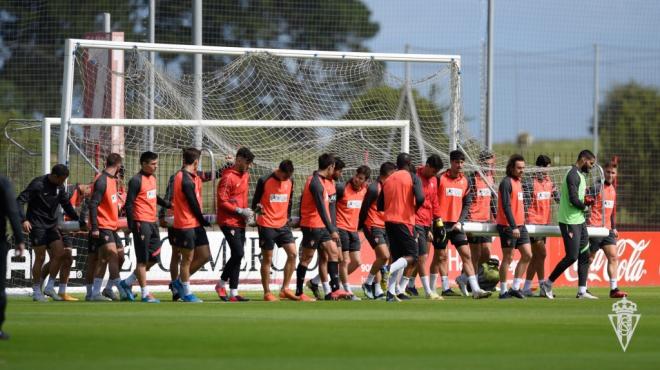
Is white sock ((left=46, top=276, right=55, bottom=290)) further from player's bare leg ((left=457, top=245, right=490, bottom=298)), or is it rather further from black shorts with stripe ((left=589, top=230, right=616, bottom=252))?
black shorts with stripe ((left=589, top=230, right=616, bottom=252))

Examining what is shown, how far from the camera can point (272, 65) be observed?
24.9 meters

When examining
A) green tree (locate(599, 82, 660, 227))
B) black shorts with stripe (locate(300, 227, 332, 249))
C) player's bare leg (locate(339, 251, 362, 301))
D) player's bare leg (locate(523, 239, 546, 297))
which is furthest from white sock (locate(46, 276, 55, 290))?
green tree (locate(599, 82, 660, 227))

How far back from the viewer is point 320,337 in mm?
13789

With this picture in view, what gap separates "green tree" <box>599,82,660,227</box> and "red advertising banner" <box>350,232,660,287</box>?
13.6ft

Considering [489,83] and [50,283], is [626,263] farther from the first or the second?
[50,283]

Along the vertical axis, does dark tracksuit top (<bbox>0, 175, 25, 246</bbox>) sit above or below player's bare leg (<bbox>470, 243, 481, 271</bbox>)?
above

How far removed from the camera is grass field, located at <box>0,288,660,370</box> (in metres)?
11.6

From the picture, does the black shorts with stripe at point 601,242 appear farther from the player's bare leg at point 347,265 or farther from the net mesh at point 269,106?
the player's bare leg at point 347,265

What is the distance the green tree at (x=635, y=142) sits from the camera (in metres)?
37.0

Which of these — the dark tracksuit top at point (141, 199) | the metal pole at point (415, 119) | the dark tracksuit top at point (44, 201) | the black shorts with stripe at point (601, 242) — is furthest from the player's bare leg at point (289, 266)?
the metal pole at point (415, 119)

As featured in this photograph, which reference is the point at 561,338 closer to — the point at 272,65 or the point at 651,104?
the point at 272,65

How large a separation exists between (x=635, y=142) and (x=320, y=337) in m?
30.2

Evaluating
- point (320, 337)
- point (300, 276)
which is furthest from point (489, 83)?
point (320, 337)

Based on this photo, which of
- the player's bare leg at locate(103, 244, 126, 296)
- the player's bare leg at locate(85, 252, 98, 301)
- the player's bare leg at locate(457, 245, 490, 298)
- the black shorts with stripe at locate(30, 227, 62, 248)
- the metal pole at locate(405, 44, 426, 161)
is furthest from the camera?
the metal pole at locate(405, 44, 426, 161)
